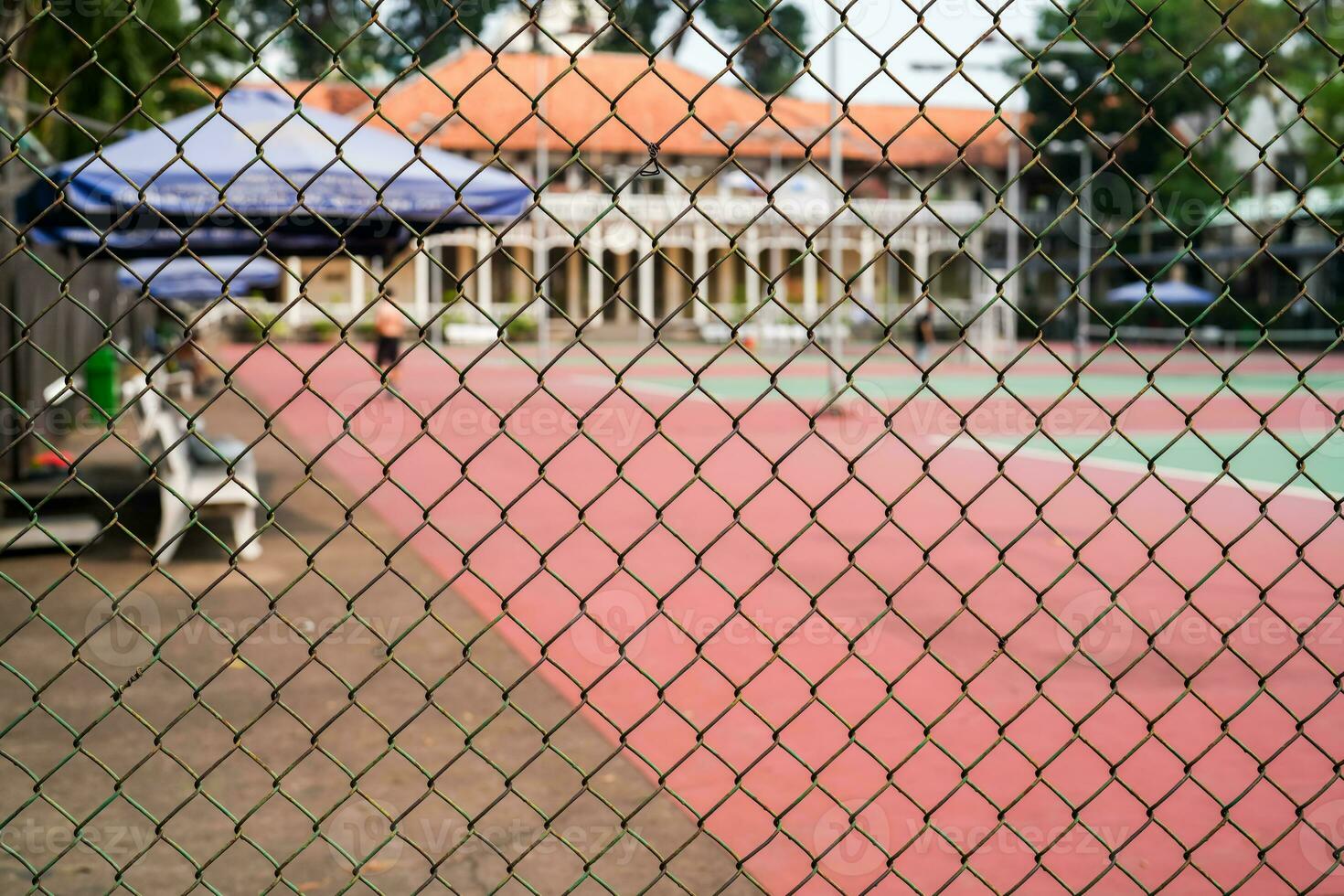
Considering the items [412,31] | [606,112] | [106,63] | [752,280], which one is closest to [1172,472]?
[106,63]

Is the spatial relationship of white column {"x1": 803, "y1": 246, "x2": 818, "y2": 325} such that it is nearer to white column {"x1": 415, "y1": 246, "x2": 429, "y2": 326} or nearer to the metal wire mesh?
the metal wire mesh

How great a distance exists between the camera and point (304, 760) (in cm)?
417

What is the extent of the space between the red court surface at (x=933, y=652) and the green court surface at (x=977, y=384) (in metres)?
11.0

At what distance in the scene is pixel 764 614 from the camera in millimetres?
6492

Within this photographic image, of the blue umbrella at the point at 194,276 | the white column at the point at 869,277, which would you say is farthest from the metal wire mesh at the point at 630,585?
the white column at the point at 869,277

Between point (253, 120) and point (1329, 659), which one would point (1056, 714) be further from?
point (253, 120)

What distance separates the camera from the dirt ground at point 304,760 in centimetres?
284

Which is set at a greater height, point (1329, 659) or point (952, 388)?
point (1329, 659)

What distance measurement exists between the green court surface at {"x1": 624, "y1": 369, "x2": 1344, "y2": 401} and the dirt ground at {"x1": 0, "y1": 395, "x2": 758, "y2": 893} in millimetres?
15335

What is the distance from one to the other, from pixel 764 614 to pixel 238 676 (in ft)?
8.09

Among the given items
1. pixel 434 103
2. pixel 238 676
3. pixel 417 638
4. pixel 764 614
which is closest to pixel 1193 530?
pixel 764 614

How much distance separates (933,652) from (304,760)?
2076 millimetres

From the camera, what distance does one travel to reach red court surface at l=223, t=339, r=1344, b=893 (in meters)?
2.93

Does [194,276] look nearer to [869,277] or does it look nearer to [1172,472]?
[1172,472]
